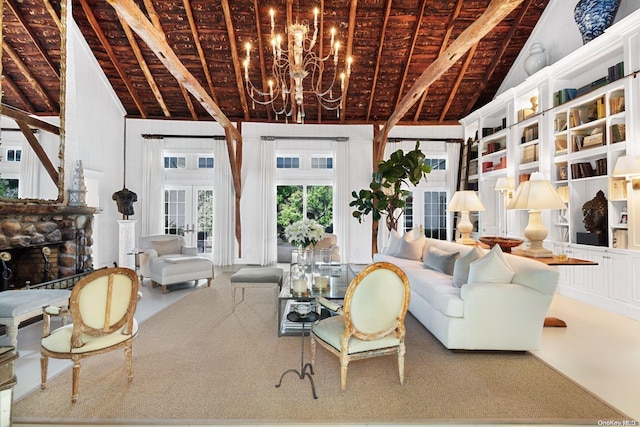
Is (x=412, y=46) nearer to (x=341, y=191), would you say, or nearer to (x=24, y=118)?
(x=341, y=191)

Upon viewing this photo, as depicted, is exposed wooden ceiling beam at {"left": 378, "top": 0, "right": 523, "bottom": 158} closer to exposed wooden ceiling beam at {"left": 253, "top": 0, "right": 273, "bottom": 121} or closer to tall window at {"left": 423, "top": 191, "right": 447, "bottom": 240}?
exposed wooden ceiling beam at {"left": 253, "top": 0, "right": 273, "bottom": 121}

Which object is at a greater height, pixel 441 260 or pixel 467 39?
pixel 467 39

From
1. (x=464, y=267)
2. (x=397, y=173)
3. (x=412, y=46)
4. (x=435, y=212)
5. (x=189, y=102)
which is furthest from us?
(x=435, y=212)

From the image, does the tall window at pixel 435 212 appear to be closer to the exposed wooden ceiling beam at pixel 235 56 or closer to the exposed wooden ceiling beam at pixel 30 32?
the exposed wooden ceiling beam at pixel 235 56

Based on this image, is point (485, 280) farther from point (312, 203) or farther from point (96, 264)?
point (96, 264)

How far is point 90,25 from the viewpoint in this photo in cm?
607

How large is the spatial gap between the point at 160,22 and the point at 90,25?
129cm

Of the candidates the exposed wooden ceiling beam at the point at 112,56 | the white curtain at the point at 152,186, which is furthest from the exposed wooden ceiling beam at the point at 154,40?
the white curtain at the point at 152,186

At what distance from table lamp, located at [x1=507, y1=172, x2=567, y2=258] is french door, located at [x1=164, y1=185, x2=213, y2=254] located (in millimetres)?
6761

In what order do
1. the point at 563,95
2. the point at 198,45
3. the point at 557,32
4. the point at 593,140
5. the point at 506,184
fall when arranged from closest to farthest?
the point at 593,140 < the point at 563,95 < the point at 557,32 < the point at 506,184 < the point at 198,45

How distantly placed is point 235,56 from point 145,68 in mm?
1873

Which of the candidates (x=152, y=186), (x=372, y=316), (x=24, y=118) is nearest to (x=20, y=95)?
(x=24, y=118)

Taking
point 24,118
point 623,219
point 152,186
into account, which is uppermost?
point 24,118

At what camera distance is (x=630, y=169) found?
12.4 ft
